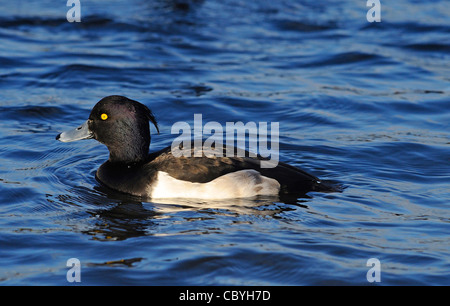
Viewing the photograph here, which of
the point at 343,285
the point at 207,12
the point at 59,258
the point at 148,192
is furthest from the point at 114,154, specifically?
the point at 207,12

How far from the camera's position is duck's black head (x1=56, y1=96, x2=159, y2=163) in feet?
27.5

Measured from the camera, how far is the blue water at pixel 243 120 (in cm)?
650

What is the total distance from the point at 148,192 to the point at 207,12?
10147mm

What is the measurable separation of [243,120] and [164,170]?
3488 mm

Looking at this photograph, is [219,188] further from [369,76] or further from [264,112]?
[369,76]

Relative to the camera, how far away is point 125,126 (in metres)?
8.42

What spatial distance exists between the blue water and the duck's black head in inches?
21.2
